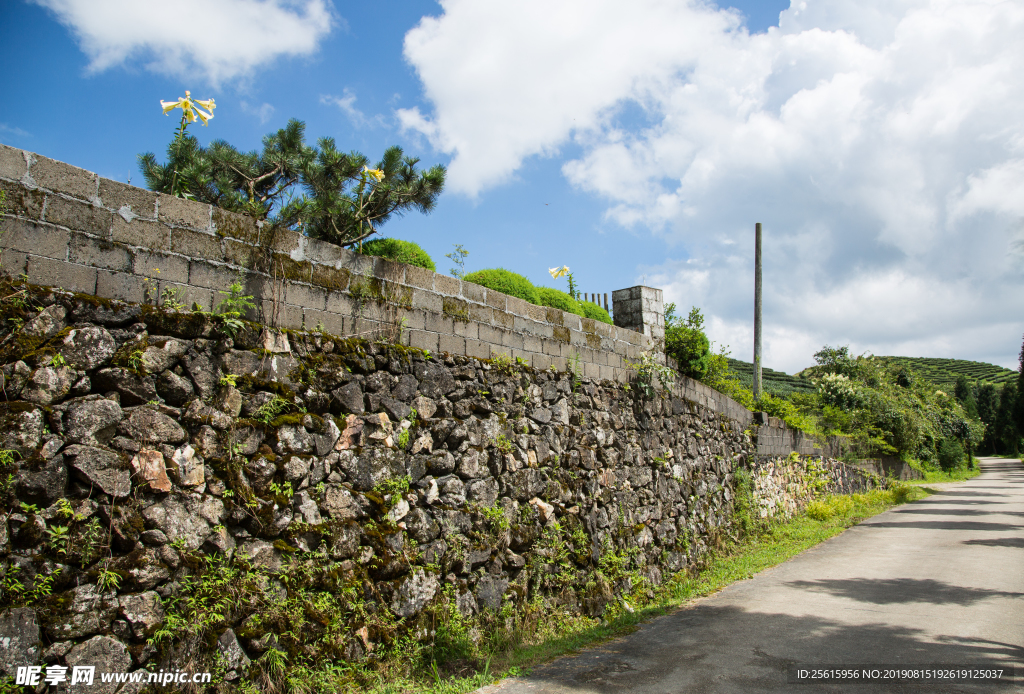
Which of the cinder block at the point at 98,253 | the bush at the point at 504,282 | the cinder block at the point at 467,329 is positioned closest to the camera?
the cinder block at the point at 98,253

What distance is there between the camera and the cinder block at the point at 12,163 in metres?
3.06

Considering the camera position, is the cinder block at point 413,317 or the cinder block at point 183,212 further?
the cinder block at point 413,317

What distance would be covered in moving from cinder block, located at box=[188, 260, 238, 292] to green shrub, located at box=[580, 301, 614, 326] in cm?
495

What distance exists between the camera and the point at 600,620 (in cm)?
629

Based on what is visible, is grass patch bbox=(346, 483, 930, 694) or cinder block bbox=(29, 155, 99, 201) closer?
cinder block bbox=(29, 155, 99, 201)

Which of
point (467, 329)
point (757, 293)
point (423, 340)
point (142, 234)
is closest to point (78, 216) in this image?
point (142, 234)

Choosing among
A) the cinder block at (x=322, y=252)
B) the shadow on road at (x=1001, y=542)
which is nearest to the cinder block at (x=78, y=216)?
the cinder block at (x=322, y=252)

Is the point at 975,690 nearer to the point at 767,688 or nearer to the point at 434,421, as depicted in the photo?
the point at 767,688

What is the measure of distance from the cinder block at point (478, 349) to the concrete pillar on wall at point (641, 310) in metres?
3.52

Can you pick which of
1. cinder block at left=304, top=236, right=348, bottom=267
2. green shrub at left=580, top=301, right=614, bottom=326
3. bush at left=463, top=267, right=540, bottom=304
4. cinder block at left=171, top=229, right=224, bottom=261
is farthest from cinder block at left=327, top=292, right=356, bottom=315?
green shrub at left=580, top=301, right=614, bottom=326

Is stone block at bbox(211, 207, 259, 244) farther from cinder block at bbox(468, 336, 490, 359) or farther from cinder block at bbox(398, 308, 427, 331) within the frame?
cinder block at bbox(468, 336, 490, 359)

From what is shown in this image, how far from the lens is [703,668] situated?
15.3 feet

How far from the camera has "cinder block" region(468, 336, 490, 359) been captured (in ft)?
18.4

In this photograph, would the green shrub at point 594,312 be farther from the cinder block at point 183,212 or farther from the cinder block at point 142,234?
the cinder block at point 142,234
